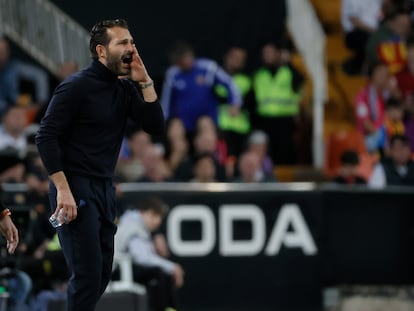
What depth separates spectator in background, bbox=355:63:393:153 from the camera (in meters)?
15.2

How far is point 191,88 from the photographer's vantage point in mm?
14695

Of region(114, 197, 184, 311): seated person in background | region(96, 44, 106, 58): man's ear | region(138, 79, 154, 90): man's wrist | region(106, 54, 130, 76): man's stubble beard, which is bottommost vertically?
region(114, 197, 184, 311): seated person in background

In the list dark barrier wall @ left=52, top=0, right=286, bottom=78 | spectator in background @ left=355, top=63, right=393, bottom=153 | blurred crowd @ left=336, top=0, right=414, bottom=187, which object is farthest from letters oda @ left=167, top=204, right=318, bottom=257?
dark barrier wall @ left=52, top=0, right=286, bottom=78

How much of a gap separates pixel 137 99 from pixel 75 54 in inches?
320

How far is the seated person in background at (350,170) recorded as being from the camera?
13750 millimetres

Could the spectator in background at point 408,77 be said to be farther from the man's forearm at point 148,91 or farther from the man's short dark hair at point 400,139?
the man's forearm at point 148,91

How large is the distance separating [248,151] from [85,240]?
720cm

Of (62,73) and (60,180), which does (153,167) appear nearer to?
(62,73)

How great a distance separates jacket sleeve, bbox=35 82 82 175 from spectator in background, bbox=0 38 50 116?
6715 millimetres

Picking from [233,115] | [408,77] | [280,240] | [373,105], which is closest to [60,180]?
[280,240]

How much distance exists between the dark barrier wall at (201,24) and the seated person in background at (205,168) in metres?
2.24

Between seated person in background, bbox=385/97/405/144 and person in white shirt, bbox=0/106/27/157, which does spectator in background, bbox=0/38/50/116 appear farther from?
seated person in background, bbox=385/97/405/144

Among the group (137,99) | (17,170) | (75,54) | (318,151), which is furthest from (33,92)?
(137,99)

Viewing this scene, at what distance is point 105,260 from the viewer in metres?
7.52
